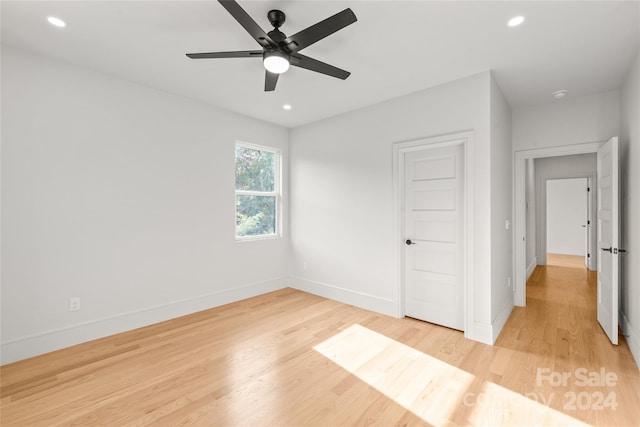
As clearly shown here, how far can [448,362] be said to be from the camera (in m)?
2.50

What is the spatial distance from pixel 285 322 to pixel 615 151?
3.84m

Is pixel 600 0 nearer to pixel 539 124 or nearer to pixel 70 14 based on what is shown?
pixel 539 124

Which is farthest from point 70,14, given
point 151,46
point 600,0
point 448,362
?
point 448,362

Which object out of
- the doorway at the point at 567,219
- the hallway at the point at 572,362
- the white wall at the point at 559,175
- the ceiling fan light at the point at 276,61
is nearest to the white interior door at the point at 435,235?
the hallway at the point at 572,362

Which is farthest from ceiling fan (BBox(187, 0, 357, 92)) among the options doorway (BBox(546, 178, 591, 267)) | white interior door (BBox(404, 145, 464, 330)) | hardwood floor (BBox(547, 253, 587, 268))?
doorway (BBox(546, 178, 591, 267))

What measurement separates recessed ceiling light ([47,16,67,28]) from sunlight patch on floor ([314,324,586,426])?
3.44m

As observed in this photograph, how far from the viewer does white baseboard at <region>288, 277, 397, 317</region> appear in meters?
3.66

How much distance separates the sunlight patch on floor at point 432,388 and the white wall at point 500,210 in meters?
0.90

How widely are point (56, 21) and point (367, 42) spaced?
243cm

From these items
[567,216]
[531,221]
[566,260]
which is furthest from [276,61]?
[567,216]

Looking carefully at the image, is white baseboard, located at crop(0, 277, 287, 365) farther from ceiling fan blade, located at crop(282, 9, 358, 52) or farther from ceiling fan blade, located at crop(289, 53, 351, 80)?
ceiling fan blade, located at crop(282, 9, 358, 52)

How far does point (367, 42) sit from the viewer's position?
2414mm

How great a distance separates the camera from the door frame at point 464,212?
295 centimetres

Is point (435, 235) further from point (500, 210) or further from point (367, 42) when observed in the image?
point (367, 42)
